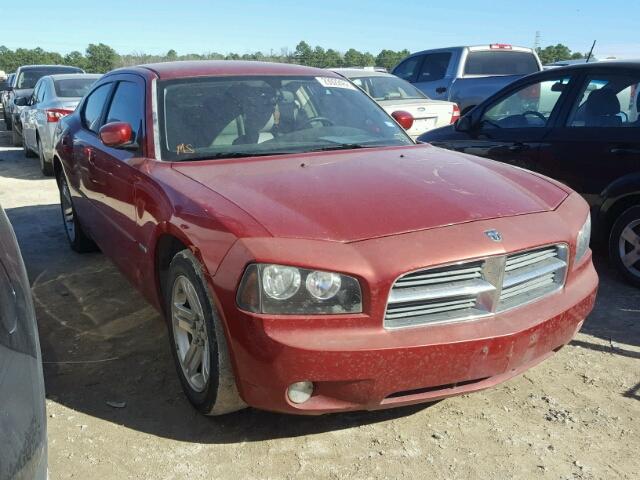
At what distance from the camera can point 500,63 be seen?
471 inches

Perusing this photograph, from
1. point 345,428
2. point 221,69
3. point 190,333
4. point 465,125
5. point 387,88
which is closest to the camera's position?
point 345,428

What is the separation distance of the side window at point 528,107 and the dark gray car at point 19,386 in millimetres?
4535

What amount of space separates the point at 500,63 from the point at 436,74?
1192 mm

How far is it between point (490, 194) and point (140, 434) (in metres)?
1.94

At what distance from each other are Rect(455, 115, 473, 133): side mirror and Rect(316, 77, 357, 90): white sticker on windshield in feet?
5.72

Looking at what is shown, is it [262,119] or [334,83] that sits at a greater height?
[334,83]

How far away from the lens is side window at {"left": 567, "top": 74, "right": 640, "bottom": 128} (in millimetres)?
4758

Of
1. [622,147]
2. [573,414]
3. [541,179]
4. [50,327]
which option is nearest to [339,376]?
[573,414]

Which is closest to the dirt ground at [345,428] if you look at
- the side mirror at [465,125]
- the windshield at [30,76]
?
the side mirror at [465,125]

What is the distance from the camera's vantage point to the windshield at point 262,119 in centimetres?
366

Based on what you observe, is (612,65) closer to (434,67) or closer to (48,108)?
(434,67)

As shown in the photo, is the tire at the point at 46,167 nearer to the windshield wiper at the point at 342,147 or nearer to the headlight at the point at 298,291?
the windshield wiper at the point at 342,147

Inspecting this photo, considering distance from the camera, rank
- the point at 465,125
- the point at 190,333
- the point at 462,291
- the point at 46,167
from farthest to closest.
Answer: the point at 46,167 < the point at 465,125 < the point at 190,333 < the point at 462,291

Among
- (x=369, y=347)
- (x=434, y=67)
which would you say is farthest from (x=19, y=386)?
(x=434, y=67)
